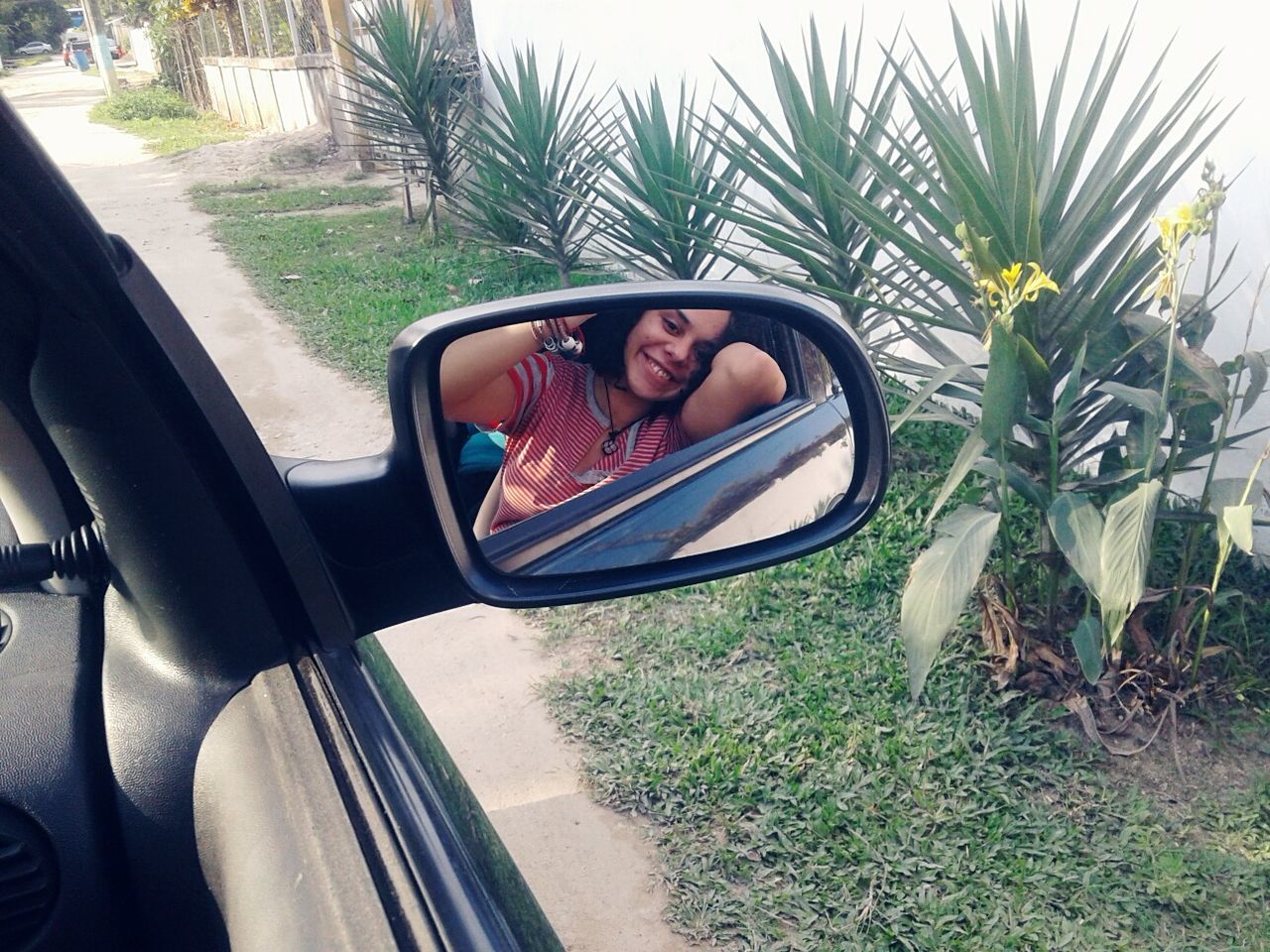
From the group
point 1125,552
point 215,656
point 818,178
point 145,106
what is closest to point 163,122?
point 145,106

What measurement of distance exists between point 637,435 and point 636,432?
10 mm

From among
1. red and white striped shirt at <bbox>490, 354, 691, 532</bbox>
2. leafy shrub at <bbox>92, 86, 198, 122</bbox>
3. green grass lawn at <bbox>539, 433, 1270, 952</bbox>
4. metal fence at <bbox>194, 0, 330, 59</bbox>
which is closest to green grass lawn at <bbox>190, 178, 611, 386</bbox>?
metal fence at <bbox>194, 0, 330, 59</bbox>

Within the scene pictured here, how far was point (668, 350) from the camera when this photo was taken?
109 cm

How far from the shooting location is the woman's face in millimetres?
1078

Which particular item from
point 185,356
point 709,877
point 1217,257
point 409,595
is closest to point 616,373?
point 409,595

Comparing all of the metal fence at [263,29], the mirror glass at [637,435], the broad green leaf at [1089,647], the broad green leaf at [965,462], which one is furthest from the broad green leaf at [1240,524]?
the metal fence at [263,29]

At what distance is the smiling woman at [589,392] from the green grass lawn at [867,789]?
1.38 meters

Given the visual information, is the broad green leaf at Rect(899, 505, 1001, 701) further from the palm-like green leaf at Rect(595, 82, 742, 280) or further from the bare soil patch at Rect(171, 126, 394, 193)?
the bare soil patch at Rect(171, 126, 394, 193)

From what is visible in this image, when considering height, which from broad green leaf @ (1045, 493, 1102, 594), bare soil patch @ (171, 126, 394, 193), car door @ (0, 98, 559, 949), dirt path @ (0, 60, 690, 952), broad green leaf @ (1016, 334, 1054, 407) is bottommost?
dirt path @ (0, 60, 690, 952)

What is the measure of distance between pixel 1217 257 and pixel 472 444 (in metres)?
2.57

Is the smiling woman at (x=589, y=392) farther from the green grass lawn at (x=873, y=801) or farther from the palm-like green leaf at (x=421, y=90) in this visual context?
the palm-like green leaf at (x=421, y=90)

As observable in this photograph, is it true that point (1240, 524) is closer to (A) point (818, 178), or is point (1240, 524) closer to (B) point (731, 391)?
(B) point (731, 391)

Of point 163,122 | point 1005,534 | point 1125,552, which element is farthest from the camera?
point 163,122

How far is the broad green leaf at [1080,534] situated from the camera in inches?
89.6
